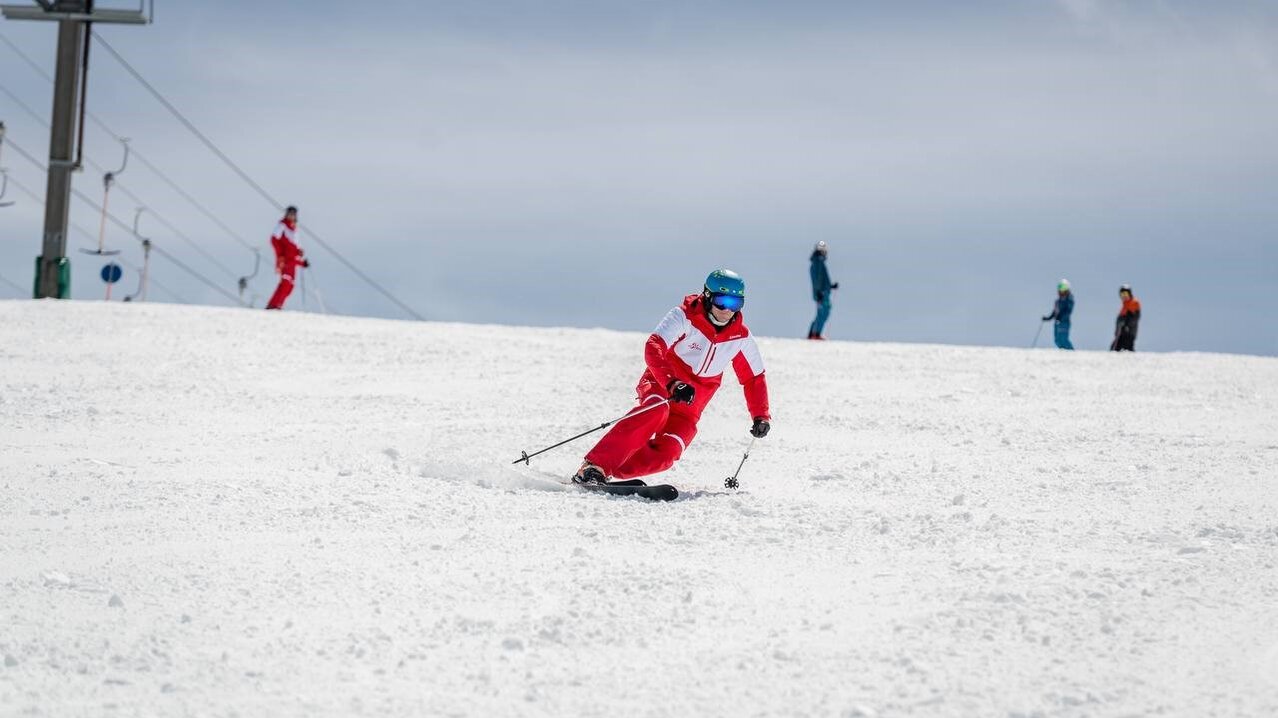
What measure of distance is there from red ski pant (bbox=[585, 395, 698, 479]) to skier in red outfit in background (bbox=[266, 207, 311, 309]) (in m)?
12.8

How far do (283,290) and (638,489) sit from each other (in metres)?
13.6

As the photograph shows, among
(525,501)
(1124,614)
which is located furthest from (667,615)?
(525,501)

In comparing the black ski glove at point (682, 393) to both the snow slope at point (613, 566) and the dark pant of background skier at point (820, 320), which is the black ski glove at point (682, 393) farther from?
the dark pant of background skier at point (820, 320)

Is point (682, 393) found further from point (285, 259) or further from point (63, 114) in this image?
point (63, 114)

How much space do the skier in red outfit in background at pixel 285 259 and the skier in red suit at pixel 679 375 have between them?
12.8 m

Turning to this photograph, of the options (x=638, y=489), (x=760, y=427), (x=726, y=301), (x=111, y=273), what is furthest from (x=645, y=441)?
(x=111, y=273)

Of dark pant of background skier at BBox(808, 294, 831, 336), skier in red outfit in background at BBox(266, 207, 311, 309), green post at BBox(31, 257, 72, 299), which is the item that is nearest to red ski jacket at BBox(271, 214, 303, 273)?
→ skier in red outfit in background at BBox(266, 207, 311, 309)

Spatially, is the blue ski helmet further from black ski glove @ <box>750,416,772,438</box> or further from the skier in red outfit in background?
the skier in red outfit in background

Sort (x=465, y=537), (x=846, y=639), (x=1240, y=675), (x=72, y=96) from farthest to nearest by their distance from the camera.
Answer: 1. (x=72, y=96)
2. (x=465, y=537)
3. (x=846, y=639)
4. (x=1240, y=675)

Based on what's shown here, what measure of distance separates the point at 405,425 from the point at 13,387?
369 centimetres

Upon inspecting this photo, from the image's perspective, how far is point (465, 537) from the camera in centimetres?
535

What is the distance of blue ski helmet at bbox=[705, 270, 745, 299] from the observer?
738 cm

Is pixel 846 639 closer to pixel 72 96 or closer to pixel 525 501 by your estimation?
pixel 525 501

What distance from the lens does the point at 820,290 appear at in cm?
1964
